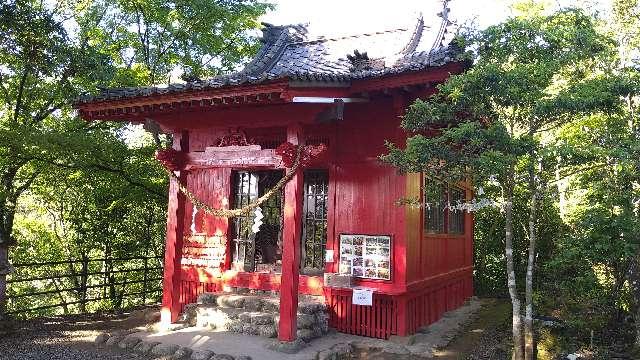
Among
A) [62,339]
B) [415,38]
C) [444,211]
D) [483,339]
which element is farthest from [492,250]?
[62,339]

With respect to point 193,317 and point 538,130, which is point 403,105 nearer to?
point 538,130

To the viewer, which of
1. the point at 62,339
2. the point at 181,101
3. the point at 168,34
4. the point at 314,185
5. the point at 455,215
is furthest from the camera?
the point at 168,34

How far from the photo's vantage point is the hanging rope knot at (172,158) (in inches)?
351

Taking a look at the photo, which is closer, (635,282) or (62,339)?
(635,282)

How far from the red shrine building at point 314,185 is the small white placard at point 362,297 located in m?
0.21

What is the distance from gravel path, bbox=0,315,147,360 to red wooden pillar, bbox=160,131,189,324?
110 centimetres

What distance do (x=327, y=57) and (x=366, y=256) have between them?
4903 millimetres

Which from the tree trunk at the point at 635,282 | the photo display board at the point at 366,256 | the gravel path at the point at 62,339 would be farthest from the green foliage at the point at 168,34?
the tree trunk at the point at 635,282

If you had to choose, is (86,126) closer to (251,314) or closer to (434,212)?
(251,314)

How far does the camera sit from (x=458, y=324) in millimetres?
9703

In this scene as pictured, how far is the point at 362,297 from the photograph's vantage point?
8.16m

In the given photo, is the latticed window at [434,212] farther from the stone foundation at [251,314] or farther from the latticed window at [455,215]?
the stone foundation at [251,314]

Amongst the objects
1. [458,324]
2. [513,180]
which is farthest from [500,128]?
[458,324]

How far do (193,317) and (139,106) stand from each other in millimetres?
4079
